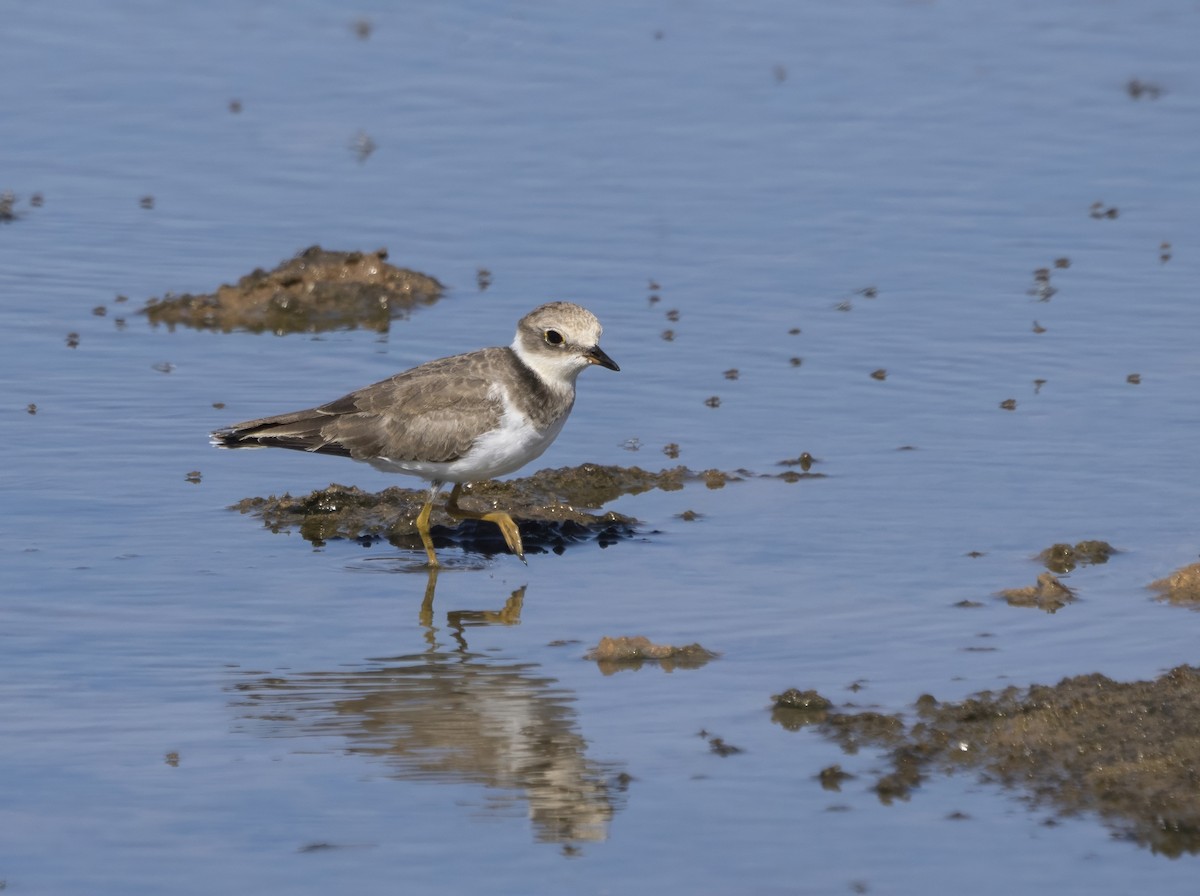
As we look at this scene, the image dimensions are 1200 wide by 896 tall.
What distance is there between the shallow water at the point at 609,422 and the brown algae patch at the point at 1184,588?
0.18 m

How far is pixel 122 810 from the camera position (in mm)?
7902

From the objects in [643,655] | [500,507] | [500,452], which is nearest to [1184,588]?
[643,655]

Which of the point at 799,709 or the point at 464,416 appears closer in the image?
the point at 799,709

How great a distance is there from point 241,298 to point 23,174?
13.4 feet

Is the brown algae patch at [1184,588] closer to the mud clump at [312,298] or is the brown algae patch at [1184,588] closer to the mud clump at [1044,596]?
the mud clump at [1044,596]

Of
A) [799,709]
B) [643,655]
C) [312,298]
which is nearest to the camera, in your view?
[799,709]

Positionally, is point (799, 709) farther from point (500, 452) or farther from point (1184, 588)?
point (500, 452)

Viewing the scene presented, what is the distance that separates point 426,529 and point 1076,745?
5.05m

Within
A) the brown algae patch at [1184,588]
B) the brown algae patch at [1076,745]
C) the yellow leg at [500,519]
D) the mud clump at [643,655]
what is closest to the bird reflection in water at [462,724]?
the mud clump at [643,655]

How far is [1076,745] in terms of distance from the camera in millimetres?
8086

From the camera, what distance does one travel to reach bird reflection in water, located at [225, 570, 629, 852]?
8.13 metres

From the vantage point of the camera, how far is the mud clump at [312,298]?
15.9 meters

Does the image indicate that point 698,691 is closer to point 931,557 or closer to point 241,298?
point 931,557

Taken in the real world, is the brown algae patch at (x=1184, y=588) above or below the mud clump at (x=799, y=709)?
above
